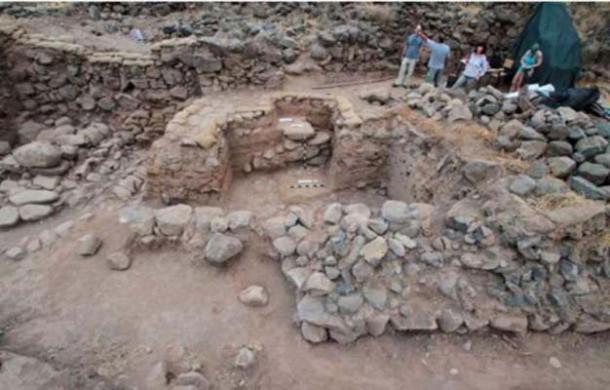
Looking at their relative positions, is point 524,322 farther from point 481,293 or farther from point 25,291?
point 25,291

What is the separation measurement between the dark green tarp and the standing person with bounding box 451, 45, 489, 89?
1.39 metres

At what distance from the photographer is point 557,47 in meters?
8.38

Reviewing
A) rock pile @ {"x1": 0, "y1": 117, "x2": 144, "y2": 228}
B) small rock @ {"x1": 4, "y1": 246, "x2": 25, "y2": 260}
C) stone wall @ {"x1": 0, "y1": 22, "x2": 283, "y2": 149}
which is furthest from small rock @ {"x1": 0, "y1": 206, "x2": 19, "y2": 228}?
stone wall @ {"x1": 0, "y1": 22, "x2": 283, "y2": 149}

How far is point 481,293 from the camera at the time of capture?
12.7 feet

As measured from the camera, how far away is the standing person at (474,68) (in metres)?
8.17

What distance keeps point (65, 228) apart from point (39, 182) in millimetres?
1846

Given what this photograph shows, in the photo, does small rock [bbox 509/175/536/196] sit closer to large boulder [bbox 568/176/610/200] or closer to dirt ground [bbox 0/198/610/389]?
large boulder [bbox 568/176/610/200]

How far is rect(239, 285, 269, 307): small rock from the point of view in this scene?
405cm

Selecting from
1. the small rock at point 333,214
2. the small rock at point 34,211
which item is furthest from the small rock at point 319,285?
the small rock at point 34,211

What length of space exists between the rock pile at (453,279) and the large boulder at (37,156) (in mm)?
5289

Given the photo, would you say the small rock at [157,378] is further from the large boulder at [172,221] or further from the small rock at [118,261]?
the large boulder at [172,221]

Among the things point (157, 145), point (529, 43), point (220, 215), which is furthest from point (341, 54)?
point (220, 215)

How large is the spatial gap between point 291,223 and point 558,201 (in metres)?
3.06

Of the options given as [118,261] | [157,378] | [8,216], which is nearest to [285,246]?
[157,378]
